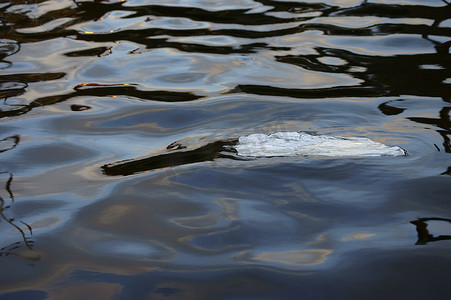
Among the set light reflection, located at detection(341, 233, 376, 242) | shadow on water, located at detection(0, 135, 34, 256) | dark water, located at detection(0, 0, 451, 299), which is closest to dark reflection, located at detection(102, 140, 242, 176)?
dark water, located at detection(0, 0, 451, 299)

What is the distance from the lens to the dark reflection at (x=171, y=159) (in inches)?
91.7

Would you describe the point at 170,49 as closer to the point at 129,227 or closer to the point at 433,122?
the point at 433,122

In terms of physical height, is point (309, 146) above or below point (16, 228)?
above

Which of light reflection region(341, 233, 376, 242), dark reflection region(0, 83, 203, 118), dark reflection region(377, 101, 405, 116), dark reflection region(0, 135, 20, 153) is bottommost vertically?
dark reflection region(0, 135, 20, 153)

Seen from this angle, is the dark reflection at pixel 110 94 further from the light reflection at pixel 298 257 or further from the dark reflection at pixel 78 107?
the light reflection at pixel 298 257

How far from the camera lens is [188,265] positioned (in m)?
1.67

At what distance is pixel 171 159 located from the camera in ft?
7.88

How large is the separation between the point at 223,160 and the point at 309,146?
12.2 inches

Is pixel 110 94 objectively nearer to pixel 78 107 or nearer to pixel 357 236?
pixel 78 107

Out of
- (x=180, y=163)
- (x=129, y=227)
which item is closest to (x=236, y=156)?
(x=180, y=163)

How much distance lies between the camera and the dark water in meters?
1.64

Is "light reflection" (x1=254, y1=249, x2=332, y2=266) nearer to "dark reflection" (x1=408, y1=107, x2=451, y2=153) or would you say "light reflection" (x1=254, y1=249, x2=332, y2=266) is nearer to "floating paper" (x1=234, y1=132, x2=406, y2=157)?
"floating paper" (x1=234, y1=132, x2=406, y2=157)

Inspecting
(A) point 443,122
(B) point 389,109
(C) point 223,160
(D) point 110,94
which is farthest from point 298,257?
(D) point 110,94

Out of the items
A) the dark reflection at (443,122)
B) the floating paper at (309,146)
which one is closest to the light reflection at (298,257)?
the floating paper at (309,146)
